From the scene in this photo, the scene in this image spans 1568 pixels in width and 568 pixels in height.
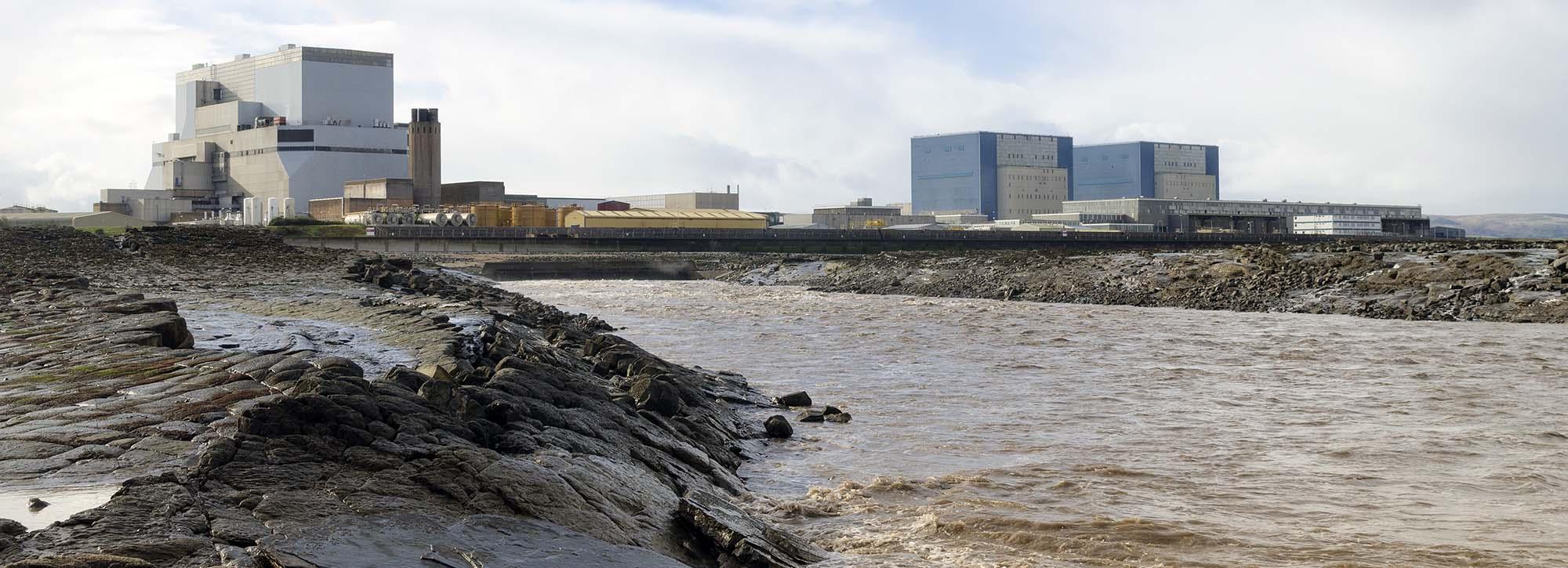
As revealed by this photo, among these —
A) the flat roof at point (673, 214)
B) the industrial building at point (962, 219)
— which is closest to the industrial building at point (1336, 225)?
the industrial building at point (962, 219)

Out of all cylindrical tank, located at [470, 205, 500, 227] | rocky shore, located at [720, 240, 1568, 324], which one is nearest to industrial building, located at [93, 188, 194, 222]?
cylindrical tank, located at [470, 205, 500, 227]

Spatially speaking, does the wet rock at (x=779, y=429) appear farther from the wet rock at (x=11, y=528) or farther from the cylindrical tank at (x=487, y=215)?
the cylindrical tank at (x=487, y=215)

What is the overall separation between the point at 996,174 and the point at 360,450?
167232 mm

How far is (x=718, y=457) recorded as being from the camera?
1212cm

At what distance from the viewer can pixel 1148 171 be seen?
179500mm

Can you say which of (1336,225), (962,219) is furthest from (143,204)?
(1336,225)

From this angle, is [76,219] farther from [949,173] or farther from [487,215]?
[949,173]

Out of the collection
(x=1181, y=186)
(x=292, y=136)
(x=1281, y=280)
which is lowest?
(x=1281, y=280)

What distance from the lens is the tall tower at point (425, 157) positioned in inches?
4542

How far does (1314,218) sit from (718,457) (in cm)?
13438

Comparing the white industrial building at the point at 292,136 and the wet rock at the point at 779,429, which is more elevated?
the white industrial building at the point at 292,136

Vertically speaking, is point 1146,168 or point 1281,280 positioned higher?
point 1146,168

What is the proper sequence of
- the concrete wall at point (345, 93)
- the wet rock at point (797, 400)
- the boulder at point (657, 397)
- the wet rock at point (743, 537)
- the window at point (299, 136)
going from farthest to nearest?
the concrete wall at point (345, 93), the window at point (299, 136), the wet rock at point (797, 400), the boulder at point (657, 397), the wet rock at point (743, 537)

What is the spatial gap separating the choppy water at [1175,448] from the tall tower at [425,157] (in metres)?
94.3
